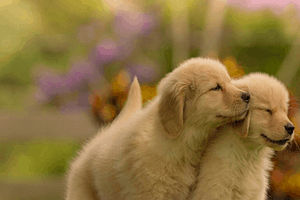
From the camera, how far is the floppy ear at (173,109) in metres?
1.92

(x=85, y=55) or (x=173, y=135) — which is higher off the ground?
(x=173, y=135)

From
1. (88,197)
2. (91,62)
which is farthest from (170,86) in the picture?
(91,62)

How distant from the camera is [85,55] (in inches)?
251

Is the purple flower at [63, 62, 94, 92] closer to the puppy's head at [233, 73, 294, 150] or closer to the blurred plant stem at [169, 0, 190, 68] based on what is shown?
the blurred plant stem at [169, 0, 190, 68]

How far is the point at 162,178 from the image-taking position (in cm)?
189

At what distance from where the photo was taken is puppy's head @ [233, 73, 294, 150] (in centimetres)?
191

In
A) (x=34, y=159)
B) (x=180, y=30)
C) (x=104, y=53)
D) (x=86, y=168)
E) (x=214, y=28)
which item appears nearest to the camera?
(x=86, y=168)

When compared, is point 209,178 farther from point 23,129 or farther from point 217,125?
point 23,129

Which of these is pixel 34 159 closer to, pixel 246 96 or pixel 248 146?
pixel 248 146

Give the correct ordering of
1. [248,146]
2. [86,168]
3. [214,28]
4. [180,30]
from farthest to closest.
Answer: [180,30] → [214,28] → [86,168] → [248,146]

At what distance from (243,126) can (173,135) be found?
12.4 inches

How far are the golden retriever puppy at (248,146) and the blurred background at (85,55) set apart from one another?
1.53 meters

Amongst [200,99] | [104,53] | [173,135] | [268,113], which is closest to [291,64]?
[104,53]

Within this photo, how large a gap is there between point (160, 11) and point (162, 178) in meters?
4.94
